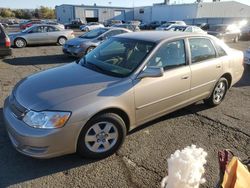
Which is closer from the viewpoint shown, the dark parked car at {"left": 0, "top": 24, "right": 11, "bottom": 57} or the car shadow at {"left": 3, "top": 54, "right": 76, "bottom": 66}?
the dark parked car at {"left": 0, "top": 24, "right": 11, "bottom": 57}

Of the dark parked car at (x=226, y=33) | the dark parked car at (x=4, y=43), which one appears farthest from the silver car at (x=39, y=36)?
the dark parked car at (x=226, y=33)

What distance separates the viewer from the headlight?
2719 mm

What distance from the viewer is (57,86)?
10.5 feet

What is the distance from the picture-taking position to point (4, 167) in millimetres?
3006

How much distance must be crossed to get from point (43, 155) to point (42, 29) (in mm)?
13512

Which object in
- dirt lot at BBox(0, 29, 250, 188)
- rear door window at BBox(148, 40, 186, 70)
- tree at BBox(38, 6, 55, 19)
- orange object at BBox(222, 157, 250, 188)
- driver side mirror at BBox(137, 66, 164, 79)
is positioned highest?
tree at BBox(38, 6, 55, 19)

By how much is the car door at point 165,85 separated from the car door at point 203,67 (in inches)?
7.9

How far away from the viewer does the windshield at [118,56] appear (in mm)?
3539

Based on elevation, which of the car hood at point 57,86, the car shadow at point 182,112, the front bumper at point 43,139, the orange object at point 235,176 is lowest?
the car shadow at point 182,112

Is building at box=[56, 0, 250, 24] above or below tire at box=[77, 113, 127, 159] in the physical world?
above

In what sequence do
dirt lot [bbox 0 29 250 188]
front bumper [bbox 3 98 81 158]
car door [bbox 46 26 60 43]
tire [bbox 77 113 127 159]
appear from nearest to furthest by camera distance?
front bumper [bbox 3 98 81 158], dirt lot [bbox 0 29 250 188], tire [bbox 77 113 127 159], car door [bbox 46 26 60 43]

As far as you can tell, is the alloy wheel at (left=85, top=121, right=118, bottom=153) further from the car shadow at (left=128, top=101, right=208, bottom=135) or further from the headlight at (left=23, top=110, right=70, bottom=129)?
the car shadow at (left=128, top=101, right=208, bottom=135)

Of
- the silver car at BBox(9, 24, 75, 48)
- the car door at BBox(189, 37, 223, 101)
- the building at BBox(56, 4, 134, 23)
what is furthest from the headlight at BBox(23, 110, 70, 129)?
the building at BBox(56, 4, 134, 23)

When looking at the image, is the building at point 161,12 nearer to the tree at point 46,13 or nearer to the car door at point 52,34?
the tree at point 46,13
